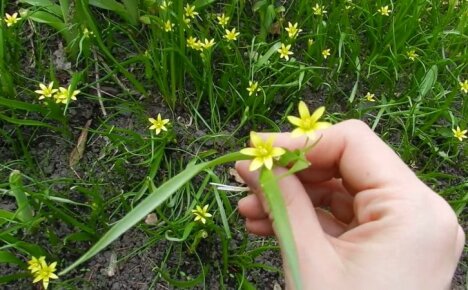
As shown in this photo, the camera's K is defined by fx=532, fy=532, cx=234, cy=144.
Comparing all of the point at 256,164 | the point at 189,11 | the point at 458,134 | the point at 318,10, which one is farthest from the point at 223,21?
the point at 256,164

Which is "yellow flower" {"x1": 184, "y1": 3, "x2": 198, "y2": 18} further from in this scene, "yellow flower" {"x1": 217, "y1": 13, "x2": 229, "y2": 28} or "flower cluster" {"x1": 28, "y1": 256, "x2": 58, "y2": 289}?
"flower cluster" {"x1": 28, "y1": 256, "x2": 58, "y2": 289}

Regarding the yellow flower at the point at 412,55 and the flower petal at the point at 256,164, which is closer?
the flower petal at the point at 256,164

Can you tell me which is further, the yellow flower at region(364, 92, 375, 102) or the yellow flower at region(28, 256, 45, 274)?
the yellow flower at region(364, 92, 375, 102)

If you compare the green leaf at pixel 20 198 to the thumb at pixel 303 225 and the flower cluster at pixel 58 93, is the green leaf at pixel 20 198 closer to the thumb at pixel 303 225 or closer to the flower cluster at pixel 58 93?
the flower cluster at pixel 58 93

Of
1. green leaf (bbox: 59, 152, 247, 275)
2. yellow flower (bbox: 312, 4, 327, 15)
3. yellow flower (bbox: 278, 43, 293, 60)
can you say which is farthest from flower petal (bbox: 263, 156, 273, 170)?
yellow flower (bbox: 312, 4, 327, 15)

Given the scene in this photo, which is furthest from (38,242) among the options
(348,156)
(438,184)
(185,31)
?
(438,184)

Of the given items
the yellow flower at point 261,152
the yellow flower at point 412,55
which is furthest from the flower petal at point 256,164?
the yellow flower at point 412,55
